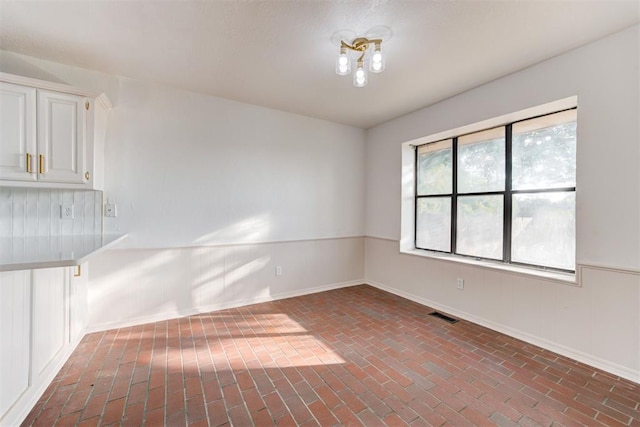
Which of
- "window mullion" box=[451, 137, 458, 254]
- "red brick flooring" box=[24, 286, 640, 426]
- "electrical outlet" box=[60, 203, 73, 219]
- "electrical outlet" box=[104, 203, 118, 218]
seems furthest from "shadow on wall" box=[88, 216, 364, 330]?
"window mullion" box=[451, 137, 458, 254]

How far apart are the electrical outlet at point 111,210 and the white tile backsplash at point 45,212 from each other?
0.21 ft

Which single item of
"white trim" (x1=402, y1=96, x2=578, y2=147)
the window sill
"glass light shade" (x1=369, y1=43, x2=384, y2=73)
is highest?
"glass light shade" (x1=369, y1=43, x2=384, y2=73)

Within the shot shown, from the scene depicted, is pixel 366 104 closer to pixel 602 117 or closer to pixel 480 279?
pixel 602 117

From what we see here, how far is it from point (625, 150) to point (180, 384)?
3824mm

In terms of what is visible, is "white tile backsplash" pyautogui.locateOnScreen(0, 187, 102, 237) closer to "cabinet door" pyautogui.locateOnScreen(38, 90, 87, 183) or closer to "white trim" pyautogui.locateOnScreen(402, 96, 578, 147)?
"cabinet door" pyautogui.locateOnScreen(38, 90, 87, 183)

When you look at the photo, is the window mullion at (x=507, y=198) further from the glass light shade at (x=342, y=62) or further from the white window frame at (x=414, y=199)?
the glass light shade at (x=342, y=62)

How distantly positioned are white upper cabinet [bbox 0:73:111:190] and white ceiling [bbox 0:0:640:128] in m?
0.44

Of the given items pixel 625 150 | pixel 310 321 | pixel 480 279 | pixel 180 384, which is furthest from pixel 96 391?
pixel 625 150

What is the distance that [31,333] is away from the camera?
71.6 inches

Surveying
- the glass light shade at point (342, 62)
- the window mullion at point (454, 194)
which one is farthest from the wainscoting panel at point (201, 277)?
the glass light shade at point (342, 62)

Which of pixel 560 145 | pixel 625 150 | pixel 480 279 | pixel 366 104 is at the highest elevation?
pixel 366 104

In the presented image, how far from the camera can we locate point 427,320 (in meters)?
3.15

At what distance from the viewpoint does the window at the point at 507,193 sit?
8.52ft

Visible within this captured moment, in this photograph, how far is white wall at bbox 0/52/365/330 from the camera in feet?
9.57
